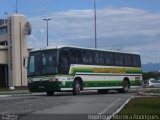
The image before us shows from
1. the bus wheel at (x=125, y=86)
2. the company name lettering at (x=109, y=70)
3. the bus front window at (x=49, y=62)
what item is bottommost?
the bus wheel at (x=125, y=86)

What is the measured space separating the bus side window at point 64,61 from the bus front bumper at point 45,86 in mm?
1003

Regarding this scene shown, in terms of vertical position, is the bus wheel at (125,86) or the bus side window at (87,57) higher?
the bus side window at (87,57)

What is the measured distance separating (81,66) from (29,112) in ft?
53.9

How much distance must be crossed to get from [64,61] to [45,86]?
2.08m

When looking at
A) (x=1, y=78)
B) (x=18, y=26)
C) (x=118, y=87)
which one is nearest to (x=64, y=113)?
(x=118, y=87)

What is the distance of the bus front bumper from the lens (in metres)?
33.9

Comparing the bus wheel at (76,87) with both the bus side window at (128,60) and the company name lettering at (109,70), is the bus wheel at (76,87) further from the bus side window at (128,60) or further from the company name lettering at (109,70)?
the bus side window at (128,60)

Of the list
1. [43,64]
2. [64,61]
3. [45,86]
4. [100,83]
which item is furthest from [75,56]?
[100,83]

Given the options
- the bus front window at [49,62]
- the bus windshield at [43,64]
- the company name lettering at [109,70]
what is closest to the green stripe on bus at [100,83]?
the company name lettering at [109,70]

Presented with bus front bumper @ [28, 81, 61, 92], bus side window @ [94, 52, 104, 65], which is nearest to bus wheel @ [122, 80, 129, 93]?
bus side window @ [94, 52, 104, 65]

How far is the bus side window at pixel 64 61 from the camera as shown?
112 ft

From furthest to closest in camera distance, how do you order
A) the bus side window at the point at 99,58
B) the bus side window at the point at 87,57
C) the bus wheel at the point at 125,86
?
the bus wheel at the point at 125,86, the bus side window at the point at 99,58, the bus side window at the point at 87,57

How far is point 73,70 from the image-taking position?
34969 millimetres

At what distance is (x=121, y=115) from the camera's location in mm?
17234
